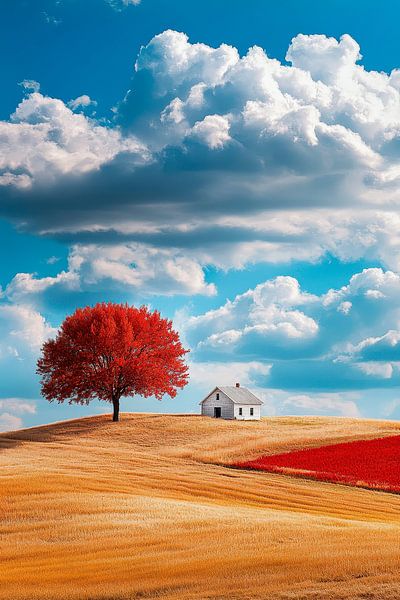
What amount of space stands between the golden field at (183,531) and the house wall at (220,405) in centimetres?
3237

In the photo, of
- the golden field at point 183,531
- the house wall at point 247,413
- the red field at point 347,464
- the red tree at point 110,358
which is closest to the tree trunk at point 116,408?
the red tree at point 110,358

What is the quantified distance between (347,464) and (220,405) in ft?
142

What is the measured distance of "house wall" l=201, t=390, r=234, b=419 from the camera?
307 feet

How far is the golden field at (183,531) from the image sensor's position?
1698 cm

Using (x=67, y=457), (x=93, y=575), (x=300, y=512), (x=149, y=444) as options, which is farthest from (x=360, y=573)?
(x=149, y=444)

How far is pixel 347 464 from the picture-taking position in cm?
5247

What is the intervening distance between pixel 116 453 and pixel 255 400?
4025cm

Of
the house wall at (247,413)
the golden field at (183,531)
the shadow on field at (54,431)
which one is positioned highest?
the house wall at (247,413)

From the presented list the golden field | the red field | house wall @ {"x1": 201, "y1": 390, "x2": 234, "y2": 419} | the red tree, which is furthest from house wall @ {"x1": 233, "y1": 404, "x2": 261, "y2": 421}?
the golden field

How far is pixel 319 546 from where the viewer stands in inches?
813

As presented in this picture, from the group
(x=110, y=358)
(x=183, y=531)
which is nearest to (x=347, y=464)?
(x=183, y=531)

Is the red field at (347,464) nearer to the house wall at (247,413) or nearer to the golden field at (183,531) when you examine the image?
the golden field at (183,531)

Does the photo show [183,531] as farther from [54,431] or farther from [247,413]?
[247,413]

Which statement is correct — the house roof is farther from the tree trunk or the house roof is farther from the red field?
the red field
